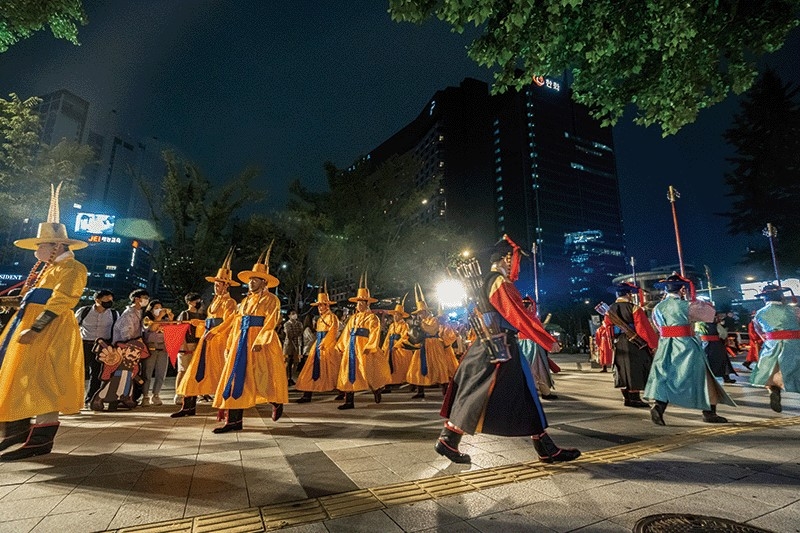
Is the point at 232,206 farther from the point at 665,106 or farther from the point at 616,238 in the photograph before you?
the point at 616,238

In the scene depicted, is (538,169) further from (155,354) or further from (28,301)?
(28,301)

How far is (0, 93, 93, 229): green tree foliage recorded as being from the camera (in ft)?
53.8

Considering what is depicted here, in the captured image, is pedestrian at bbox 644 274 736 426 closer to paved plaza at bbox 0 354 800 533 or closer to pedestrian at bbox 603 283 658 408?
paved plaza at bbox 0 354 800 533

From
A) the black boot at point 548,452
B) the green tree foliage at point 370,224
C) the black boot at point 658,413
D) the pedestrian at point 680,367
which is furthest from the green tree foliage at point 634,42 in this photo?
the green tree foliage at point 370,224

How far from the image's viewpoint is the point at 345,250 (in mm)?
19297

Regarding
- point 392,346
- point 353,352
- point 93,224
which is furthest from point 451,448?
point 93,224

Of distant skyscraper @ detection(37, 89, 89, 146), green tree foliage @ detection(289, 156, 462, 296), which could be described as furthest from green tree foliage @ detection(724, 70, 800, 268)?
distant skyscraper @ detection(37, 89, 89, 146)

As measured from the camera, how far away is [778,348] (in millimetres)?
6414

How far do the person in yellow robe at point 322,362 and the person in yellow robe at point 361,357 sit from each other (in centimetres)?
23

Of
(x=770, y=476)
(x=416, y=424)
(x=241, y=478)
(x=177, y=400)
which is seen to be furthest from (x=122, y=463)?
(x=770, y=476)

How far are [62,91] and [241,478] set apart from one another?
4631 centimetres

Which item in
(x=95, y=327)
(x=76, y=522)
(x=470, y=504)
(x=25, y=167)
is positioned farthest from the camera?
(x=25, y=167)

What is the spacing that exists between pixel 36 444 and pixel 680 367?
772 centimetres

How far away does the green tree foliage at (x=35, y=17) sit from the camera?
6688mm
